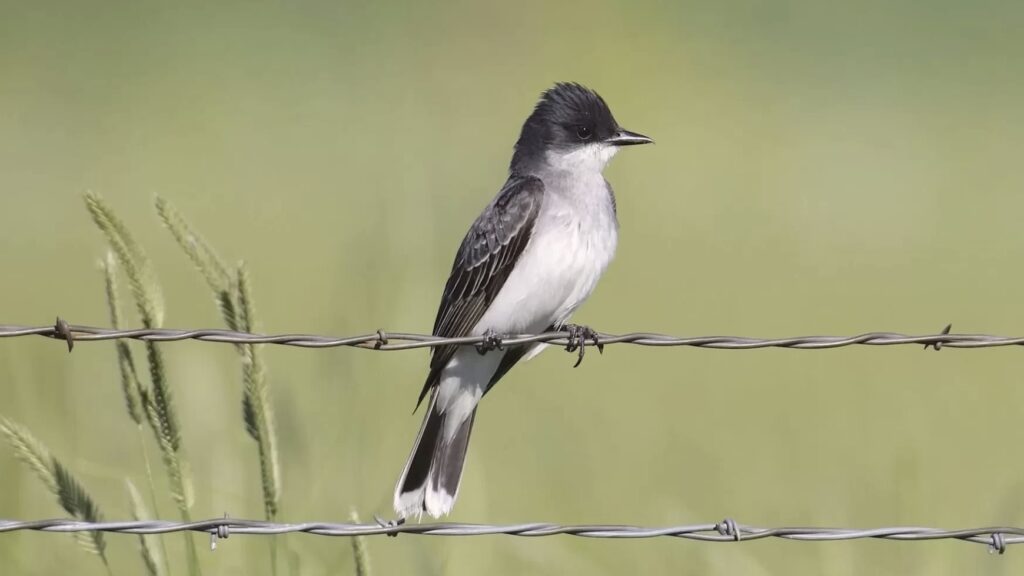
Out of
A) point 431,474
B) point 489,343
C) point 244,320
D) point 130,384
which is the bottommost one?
point 431,474

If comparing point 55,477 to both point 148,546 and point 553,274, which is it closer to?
point 148,546

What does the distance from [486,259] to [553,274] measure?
0.32 metres

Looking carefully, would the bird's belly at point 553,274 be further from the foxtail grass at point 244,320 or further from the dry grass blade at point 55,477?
the dry grass blade at point 55,477

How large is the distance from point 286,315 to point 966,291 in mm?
5967

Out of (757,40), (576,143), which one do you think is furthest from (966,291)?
(757,40)

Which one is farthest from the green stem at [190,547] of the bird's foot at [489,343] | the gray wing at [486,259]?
the gray wing at [486,259]

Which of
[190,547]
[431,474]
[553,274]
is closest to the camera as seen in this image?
[190,547]

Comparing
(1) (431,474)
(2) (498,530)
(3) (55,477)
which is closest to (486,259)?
(1) (431,474)

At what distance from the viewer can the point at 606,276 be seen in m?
13.7

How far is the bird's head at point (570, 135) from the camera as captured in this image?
6754mm

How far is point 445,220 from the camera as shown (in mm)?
12680

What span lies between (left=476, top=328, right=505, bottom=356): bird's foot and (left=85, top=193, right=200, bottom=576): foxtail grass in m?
0.96

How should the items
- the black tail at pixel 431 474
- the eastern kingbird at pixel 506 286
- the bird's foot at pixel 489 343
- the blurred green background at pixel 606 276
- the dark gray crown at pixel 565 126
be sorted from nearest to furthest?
1. the bird's foot at pixel 489 343
2. the black tail at pixel 431 474
3. the eastern kingbird at pixel 506 286
4. the blurred green background at pixel 606 276
5. the dark gray crown at pixel 565 126

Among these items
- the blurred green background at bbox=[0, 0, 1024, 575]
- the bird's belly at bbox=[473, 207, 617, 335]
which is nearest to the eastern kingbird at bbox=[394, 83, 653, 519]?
the bird's belly at bbox=[473, 207, 617, 335]
